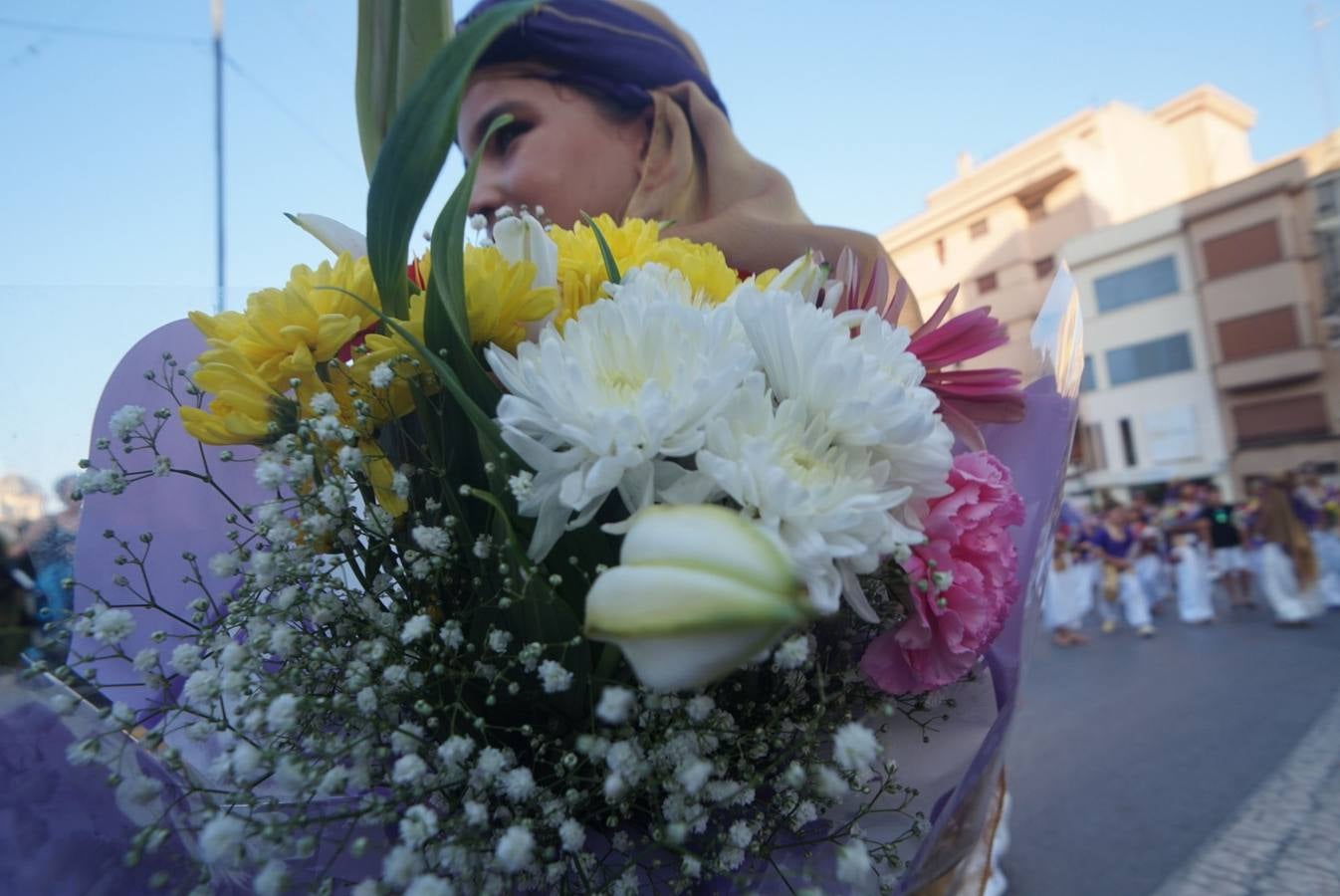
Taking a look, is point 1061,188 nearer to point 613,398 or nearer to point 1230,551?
point 1230,551

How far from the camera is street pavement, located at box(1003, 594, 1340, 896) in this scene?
11.4 ft

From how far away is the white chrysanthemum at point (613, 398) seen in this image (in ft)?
2.06

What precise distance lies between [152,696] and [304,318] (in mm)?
522

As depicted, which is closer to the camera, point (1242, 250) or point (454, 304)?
point (454, 304)

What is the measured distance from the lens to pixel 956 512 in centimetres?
76

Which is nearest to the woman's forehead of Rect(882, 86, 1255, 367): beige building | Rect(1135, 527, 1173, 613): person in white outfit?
Rect(1135, 527, 1173, 613): person in white outfit

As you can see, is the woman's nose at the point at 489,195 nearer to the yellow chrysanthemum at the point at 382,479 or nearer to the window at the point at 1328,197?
the yellow chrysanthemum at the point at 382,479

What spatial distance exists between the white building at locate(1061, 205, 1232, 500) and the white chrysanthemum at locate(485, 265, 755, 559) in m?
29.1

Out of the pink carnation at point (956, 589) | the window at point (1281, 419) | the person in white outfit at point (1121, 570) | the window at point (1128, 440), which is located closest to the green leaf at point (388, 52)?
the pink carnation at point (956, 589)

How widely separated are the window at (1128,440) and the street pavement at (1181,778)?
70.7 feet

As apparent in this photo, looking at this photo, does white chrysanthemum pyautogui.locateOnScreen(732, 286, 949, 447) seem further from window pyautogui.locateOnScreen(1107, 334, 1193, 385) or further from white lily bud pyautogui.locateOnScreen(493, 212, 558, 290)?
window pyautogui.locateOnScreen(1107, 334, 1193, 385)

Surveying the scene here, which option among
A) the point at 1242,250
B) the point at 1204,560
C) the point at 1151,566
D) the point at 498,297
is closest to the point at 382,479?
the point at 498,297

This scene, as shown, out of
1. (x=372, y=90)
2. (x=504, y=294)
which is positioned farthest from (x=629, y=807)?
(x=372, y=90)

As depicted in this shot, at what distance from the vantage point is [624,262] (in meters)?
0.89
